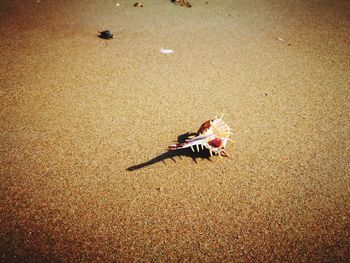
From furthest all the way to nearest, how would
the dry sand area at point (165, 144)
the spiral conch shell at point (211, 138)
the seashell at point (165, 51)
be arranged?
the seashell at point (165, 51) → the spiral conch shell at point (211, 138) → the dry sand area at point (165, 144)

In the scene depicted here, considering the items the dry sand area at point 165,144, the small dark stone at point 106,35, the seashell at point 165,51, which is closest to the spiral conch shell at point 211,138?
the dry sand area at point 165,144

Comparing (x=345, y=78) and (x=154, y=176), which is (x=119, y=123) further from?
(x=345, y=78)

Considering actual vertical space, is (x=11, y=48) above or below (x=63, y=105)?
above

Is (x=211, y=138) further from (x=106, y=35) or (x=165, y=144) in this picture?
(x=106, y=35)

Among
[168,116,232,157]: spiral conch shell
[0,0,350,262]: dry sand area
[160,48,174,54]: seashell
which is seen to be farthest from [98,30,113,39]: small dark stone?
[168,116,232,157]: spiral conch shell

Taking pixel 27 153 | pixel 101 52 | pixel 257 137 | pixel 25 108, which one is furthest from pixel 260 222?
pixel 101 52

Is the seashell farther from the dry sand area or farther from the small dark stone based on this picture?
the small dark stone

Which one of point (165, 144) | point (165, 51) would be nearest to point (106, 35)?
point (165, 51)

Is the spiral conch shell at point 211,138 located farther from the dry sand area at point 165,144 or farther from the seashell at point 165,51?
the seashell at point 165,51

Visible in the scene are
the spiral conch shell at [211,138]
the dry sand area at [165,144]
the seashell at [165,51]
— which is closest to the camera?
the dry sand area at [165,144]
